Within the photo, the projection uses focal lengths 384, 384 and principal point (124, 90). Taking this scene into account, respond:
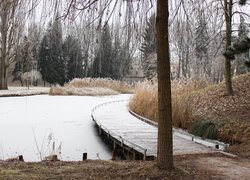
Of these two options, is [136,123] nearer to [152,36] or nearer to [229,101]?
[229,101]

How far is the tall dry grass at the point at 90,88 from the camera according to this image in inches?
1051

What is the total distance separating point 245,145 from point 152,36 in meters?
3.02

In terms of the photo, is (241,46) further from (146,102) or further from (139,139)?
(146,102)

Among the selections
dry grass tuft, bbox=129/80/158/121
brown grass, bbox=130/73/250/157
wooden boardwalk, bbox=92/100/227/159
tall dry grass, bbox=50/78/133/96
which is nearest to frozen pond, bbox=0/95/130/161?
wooden boardwalk, bbox=92/100/227/159

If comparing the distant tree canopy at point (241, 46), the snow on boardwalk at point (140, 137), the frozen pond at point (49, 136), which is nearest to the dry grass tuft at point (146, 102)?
the snow on boardwalk at point (140, 137)

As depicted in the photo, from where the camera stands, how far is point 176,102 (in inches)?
413

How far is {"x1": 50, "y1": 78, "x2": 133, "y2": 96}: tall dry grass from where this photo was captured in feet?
87.5

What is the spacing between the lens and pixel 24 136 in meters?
9.27

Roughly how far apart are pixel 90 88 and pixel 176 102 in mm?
18359

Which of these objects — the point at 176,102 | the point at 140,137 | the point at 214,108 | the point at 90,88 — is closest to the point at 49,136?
the point at 140,137

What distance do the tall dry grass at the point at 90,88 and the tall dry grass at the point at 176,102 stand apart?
12.1m

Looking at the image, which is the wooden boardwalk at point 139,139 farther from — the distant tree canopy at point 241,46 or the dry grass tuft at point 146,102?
the distant tree canopy at point 241,46

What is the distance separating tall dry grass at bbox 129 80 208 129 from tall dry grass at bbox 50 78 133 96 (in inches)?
477

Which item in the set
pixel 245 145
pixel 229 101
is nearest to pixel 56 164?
pixel 245 145
